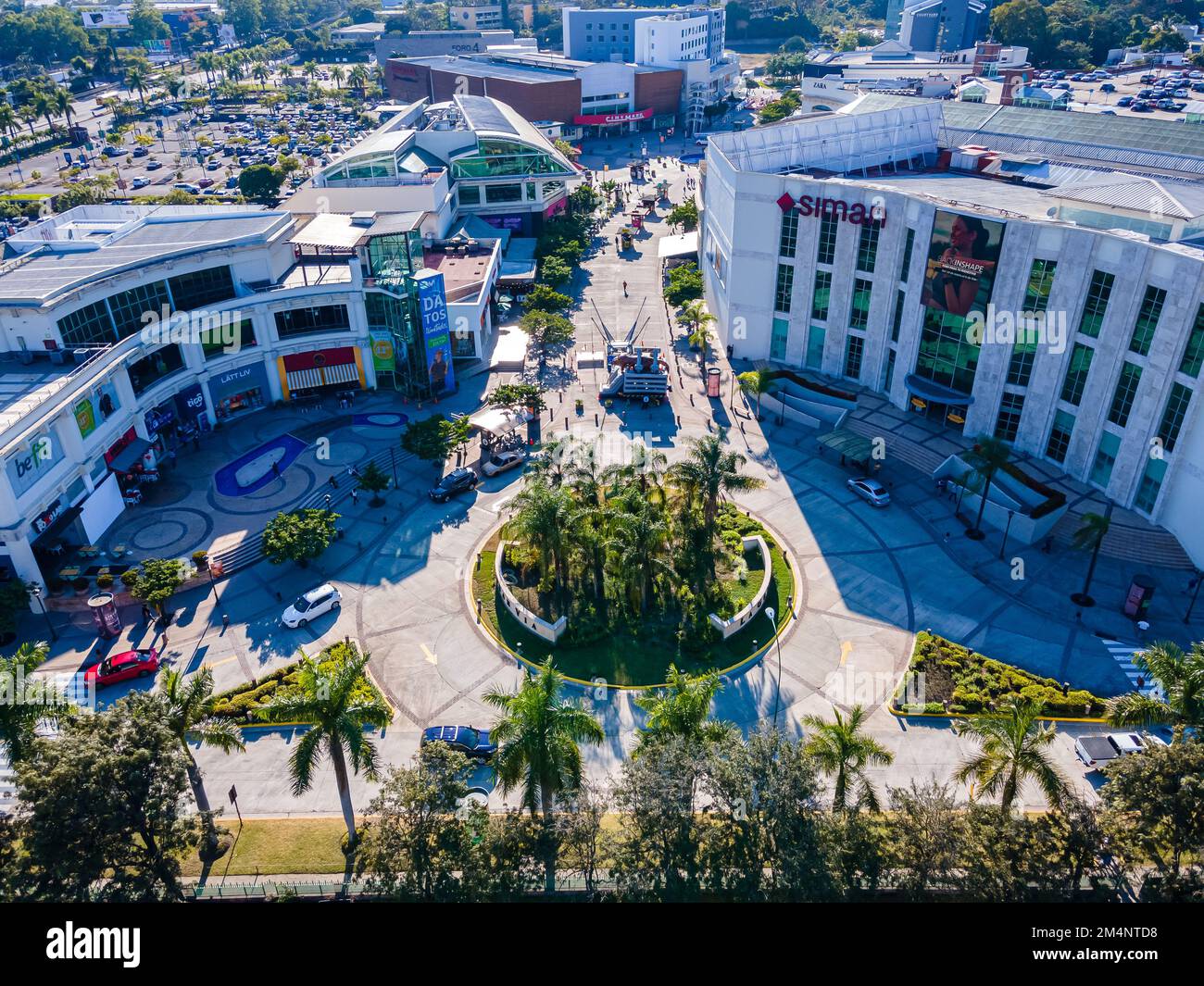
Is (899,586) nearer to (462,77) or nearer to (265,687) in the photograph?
(265,687)

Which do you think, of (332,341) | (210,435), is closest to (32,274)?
(210,435)

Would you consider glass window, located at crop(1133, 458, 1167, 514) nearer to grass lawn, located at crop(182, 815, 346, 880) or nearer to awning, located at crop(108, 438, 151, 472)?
grass lawn, located at crop(182, 815, 346, 880)

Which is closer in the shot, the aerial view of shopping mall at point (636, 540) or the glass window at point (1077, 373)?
the aerial view of shopping mall at point (636, 540)

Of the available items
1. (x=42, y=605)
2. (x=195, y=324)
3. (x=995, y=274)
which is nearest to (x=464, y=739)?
(x=42, y=605)

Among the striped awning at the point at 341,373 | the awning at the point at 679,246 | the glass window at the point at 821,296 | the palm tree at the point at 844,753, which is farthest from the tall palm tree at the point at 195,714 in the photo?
the awning at the point at 679,246

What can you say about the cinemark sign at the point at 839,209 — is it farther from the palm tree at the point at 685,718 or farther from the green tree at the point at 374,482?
the palm tree at the point at 685,718

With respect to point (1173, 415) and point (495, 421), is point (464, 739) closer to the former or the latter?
point (495, 421)
